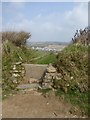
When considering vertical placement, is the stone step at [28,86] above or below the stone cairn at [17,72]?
below

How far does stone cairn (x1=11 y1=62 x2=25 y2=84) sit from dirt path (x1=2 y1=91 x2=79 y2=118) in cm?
103

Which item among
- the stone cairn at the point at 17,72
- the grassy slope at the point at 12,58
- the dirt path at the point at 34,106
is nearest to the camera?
the dirt path at the point at 34,106

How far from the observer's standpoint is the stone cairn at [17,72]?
9.36 metres

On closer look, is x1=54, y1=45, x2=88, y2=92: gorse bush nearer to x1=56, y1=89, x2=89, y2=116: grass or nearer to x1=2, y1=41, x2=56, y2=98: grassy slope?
x1=56, y1=89, x2=89, y2=116: grass

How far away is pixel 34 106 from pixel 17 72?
2104 millimetres

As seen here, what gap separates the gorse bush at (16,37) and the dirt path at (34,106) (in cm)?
395

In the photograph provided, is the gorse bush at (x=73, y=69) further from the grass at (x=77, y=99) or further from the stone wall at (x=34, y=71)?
the stone wall at (x=34, y=71)

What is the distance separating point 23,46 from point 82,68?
3.85 meters

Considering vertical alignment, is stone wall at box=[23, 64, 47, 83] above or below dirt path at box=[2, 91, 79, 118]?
above

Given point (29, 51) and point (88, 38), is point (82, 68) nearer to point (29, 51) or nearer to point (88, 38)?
point (88, 38)

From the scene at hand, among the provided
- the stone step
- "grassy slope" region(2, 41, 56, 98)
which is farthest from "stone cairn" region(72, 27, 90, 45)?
the stone step

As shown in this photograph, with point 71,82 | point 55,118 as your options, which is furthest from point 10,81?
point 55,118

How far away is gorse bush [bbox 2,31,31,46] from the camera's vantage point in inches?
466

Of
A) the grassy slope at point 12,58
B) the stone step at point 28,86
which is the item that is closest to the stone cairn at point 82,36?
the grassy slope at point 12,58
